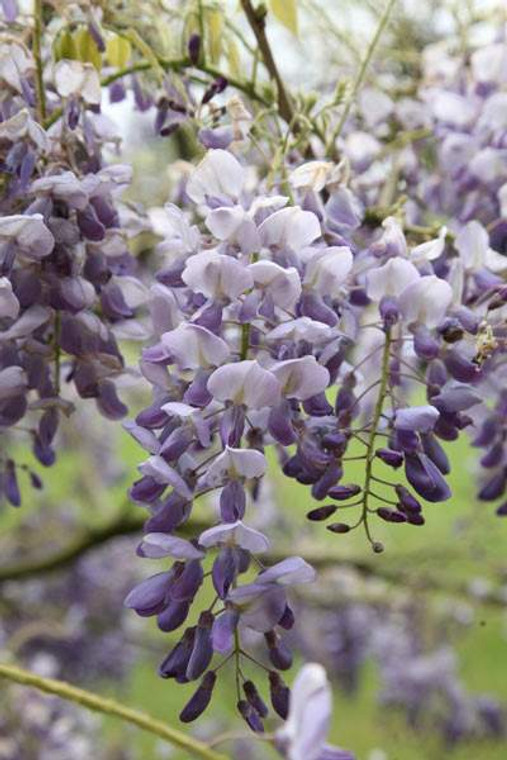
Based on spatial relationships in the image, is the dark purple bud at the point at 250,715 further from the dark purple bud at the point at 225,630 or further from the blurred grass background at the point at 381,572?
the blurred grass background at the point at 381,572

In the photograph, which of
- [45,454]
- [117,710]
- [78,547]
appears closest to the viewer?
[117,710]

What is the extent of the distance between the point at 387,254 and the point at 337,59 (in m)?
0.61

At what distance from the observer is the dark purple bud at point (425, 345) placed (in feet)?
1.81

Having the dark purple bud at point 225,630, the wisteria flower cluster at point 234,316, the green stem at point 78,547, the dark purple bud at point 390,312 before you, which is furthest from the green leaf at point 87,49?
the green stem at point 78,547

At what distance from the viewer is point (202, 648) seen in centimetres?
48

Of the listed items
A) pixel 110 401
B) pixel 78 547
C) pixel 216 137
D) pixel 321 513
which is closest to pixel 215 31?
pixel 216 137

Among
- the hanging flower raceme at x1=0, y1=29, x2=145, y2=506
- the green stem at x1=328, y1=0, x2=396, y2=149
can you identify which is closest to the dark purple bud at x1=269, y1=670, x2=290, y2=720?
the hanging flower raceme at x1=0, y1=29, x2=145, y2=506

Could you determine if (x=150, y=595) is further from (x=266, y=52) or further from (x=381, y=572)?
(x=381, y=572)

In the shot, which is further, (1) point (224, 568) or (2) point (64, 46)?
(2) point (64, 46)

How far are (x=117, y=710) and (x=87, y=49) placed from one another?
0.34m

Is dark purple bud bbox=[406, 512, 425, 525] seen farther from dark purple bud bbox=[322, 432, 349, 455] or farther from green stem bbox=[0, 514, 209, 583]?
green stem bbox=[0, 514, 209, 583]

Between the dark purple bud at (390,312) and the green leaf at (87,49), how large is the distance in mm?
202

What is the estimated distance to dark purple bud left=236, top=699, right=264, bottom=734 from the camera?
A: 1.52ft

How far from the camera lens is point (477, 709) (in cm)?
229
